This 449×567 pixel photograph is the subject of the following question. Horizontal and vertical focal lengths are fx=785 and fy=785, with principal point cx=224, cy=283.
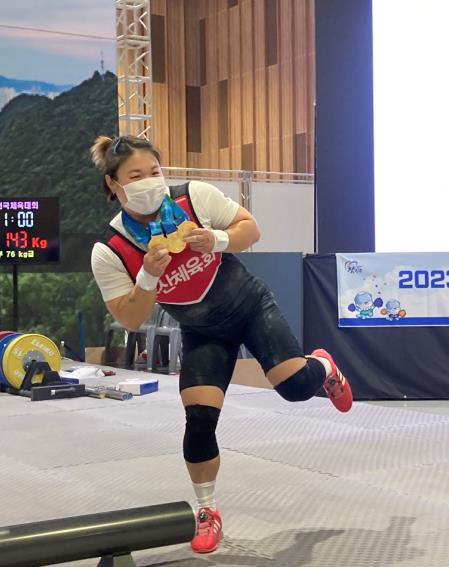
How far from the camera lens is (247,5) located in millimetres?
13812

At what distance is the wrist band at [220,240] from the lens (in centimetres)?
210

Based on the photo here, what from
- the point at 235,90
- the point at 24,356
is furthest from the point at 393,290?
the point at 235,90

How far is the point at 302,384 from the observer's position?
7.53 ft

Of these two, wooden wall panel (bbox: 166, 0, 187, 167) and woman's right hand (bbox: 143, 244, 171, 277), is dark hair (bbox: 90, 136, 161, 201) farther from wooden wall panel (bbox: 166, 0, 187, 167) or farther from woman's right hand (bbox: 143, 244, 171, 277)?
wooden wall panel (bbox: 166, 0, 187, 167)

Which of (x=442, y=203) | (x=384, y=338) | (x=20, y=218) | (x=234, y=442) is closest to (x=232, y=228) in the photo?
(x=234, y=442)

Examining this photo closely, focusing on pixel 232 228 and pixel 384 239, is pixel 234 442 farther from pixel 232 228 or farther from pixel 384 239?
pixel 384 239

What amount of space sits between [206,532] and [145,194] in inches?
38.3

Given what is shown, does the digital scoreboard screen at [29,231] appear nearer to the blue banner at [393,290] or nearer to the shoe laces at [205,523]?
the blue banner at [393,290]

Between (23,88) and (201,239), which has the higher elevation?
(23,88)

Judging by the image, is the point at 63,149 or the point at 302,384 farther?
the point at 63,149

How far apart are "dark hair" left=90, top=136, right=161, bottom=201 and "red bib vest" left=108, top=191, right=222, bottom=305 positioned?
0.16 meters

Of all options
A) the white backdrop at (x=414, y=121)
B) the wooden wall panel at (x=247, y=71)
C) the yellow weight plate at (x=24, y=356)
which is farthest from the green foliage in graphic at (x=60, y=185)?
the white backdrop at (x=414, y=121)

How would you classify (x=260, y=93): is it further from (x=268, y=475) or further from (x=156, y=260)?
(x=156, y=260)

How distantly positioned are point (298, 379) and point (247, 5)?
12.6m
